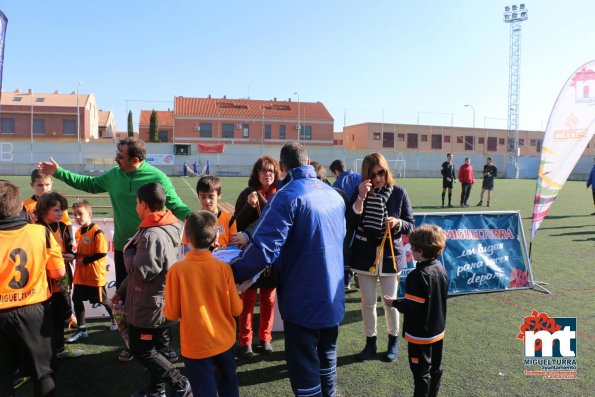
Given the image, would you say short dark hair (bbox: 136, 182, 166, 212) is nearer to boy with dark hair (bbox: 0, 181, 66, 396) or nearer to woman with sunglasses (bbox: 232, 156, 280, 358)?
boy with dark hair (bbox: 0, 181, 66, 396)

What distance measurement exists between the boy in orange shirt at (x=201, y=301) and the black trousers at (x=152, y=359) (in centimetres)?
47

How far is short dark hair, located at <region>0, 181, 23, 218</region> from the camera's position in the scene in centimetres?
291

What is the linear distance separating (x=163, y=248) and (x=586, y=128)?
19.7 feet

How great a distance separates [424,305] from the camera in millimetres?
3295

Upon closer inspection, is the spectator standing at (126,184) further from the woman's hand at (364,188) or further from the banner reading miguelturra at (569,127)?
the banner reading miguelturra at (569,127)

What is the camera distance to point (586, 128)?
6.29 m

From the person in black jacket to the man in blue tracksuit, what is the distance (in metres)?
0.62

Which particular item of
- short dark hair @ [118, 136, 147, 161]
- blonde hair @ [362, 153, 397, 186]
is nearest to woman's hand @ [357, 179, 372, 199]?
blonde hair @ [362, 153, 397, 186]

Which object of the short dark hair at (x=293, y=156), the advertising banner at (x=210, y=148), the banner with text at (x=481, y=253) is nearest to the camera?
the short dark hair at (x=293, y=156)

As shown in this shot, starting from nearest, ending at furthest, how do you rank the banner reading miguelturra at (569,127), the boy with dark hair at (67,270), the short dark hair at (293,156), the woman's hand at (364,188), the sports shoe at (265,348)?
the short dark hair at (293,156)
the boy with dark hair at (67,270)
the woman's hand at (364,188)
the sports shoe at (265,348)
the banner reading miguelturra at (569,127)

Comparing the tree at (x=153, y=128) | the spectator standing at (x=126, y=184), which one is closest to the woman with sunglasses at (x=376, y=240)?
the spectator standing at (x=126, y=184)

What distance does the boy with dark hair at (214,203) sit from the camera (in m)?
4.44

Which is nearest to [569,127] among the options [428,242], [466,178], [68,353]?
[428,242]

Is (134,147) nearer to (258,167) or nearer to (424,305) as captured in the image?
(258,167)
